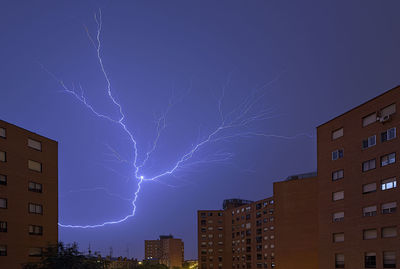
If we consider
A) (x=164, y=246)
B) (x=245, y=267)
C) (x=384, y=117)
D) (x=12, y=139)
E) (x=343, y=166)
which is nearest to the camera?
(x=384, y=117)

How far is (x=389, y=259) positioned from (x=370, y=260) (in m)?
2.00

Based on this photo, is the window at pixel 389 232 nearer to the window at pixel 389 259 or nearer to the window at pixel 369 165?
the window at pixel 389 259

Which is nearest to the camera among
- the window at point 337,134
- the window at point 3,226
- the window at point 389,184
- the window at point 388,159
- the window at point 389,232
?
the window at point 389,232

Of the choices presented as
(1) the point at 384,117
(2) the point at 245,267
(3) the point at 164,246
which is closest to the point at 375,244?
(1) the point at 384,117

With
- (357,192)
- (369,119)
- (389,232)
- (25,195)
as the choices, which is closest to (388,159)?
(369,119)

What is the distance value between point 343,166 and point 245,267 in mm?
64535

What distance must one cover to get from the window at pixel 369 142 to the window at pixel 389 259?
7.50m

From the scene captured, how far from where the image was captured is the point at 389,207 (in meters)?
27.8

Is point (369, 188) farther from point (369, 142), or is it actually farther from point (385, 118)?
point (385, 118)

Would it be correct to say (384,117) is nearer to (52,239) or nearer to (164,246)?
(52,239)

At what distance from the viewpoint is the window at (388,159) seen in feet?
90.2

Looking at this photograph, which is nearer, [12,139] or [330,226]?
[12,139]

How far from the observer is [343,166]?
108 ft

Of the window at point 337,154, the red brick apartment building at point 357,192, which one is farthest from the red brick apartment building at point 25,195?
the window at point 337,154
